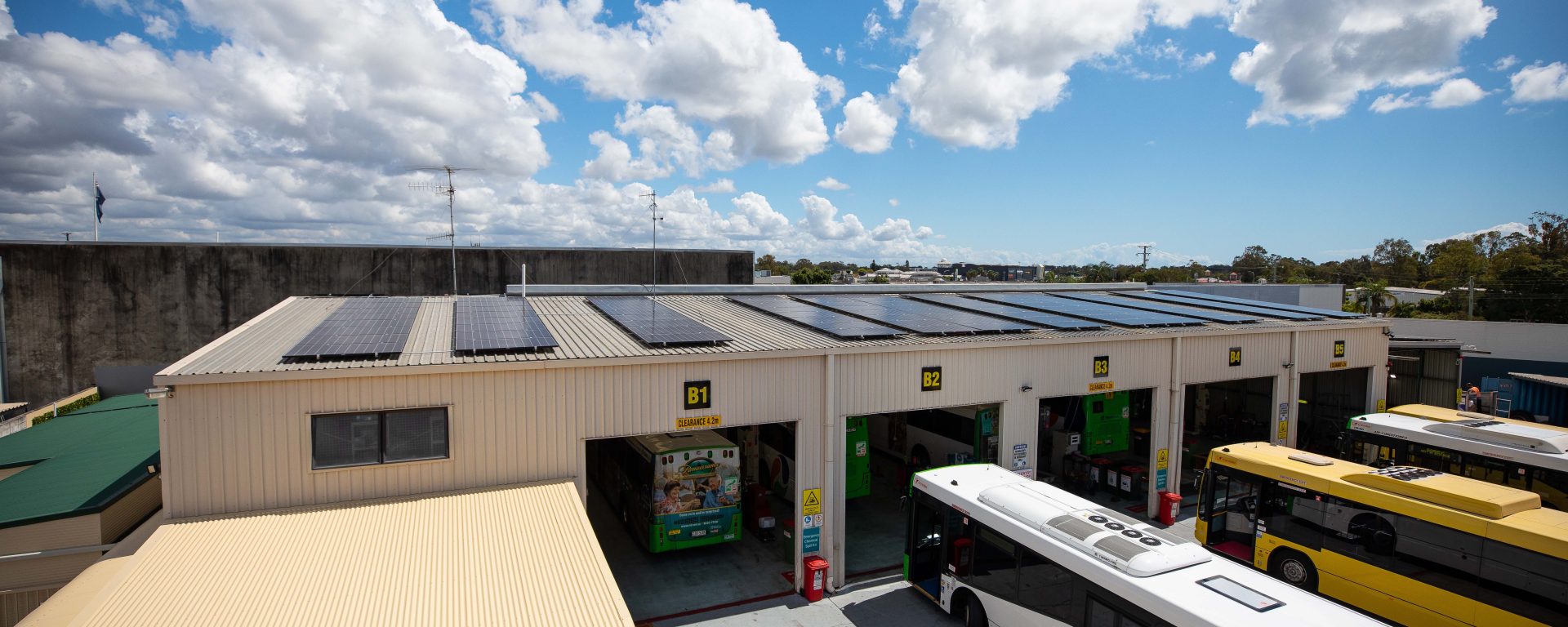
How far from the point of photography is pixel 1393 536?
11.9 m

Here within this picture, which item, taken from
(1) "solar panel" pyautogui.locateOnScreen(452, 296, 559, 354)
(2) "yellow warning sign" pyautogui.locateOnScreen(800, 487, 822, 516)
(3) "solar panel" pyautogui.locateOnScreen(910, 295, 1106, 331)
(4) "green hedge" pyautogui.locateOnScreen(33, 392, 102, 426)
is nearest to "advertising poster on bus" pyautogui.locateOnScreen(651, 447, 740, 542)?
(2) "yellow warning sign" pyautogui.locateOnScreen(800, 487, 822, 516)

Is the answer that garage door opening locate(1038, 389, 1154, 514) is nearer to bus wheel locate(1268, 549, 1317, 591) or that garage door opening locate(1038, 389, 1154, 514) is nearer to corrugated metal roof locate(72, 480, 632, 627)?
bus wheel locate(1268, 549, 1317, 591)

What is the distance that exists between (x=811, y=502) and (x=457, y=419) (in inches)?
252

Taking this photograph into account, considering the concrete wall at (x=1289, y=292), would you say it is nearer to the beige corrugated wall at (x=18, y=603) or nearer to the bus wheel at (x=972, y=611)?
the bus wheel at (x=972, y=611)

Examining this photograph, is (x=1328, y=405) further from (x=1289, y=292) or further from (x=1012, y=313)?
(x=1289, y=292)

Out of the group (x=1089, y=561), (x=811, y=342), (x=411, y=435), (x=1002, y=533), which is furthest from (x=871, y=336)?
(x=411, y=435)

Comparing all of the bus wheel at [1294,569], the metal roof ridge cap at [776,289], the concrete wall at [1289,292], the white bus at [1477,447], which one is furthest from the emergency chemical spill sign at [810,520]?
the concrete wall at [1289,292]

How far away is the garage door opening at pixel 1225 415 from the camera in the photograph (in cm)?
2462

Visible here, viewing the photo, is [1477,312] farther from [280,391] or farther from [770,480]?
[280,391]

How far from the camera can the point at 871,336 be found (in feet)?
47.4

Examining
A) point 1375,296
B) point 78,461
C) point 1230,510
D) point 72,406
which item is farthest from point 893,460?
point 1375,296

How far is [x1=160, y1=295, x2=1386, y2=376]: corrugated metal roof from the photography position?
1059 cm

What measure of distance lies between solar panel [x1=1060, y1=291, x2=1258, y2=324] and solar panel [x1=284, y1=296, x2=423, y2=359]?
65.9 ft

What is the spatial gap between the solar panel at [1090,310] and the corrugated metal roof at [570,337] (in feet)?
2.28
